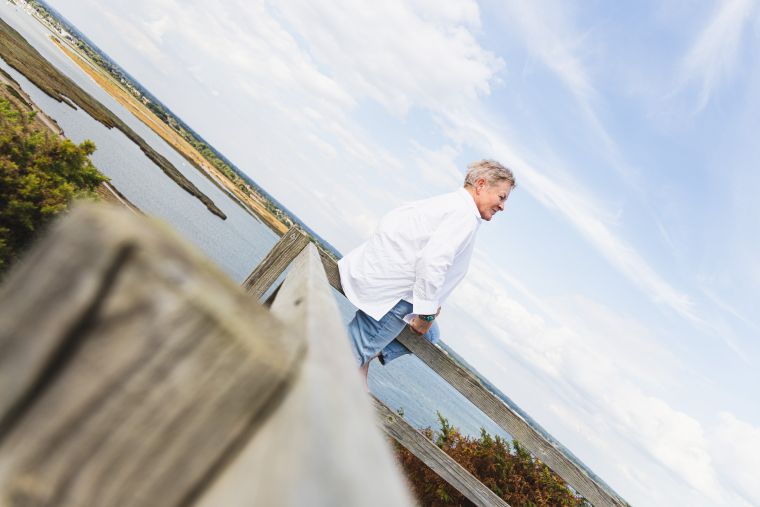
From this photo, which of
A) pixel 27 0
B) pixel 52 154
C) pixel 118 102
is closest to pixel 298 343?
pixel 52 154

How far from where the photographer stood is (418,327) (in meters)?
3.39

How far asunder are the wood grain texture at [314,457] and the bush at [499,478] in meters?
5.11

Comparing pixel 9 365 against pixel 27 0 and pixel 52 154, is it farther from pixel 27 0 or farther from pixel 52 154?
pixel 27 0

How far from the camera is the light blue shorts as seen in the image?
346 cm

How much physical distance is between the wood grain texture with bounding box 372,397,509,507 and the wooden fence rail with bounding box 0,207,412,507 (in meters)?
2.76

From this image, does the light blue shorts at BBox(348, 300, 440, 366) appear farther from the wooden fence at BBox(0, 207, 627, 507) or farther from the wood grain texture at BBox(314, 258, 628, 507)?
the wooden fence at BBox(0, 207, 627, 507)

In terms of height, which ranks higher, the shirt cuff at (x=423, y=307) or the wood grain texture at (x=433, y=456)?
the shirt cuff at (x=423, y=307)

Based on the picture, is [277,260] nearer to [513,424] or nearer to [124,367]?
[513,424]

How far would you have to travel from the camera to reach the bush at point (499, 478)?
17.0 feet

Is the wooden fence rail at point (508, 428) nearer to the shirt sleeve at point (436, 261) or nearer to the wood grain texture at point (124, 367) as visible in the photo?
the shirt sleeve at point (436, 261)

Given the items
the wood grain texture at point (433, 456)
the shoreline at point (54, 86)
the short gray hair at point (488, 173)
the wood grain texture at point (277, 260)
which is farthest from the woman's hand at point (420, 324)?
the shoreline at point (54, 86)

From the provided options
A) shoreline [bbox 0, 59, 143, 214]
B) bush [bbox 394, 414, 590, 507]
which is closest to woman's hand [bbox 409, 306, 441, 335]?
bush [bbox 394, 414, 590, 507]

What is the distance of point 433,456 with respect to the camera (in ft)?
11.0

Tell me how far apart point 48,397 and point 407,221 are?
3.12m
